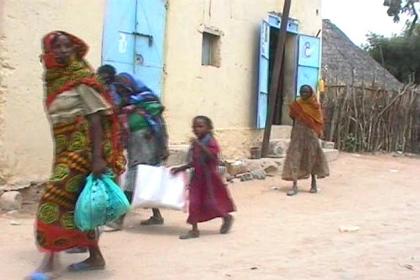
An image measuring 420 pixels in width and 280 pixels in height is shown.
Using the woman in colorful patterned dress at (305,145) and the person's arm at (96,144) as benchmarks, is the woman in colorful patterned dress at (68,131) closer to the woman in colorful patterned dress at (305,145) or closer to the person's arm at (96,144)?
the person's arm at (96,144)

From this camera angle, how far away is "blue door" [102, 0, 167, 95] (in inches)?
310

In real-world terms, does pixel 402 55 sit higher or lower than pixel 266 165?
A: higher

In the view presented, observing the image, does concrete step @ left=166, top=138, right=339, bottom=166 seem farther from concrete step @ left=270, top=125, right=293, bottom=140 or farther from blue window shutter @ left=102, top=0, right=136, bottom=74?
blue window shutter @ left=102, top=0, right=136, bottom=74

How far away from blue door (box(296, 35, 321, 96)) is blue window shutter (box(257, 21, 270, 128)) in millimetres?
1063

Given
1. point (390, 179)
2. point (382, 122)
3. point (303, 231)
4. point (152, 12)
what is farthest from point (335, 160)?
point (303, 231)

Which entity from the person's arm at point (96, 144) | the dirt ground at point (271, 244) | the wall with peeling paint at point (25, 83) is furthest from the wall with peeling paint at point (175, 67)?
the person's arm at point (96, 144)

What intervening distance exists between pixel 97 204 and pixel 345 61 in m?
19.4

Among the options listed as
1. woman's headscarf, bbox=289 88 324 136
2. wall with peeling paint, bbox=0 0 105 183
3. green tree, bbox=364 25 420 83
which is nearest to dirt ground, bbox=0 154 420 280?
wall with peeling paint, bbox=0 0 105 183

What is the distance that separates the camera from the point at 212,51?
33.5 ft

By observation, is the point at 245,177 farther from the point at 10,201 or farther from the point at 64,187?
the point at 64,187

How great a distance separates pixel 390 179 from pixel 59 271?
7505 millimetres

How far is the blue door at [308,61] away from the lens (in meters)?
12.1

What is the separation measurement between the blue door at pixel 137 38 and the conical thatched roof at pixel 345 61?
12098 mm

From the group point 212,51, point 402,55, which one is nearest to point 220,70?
point 212,51
